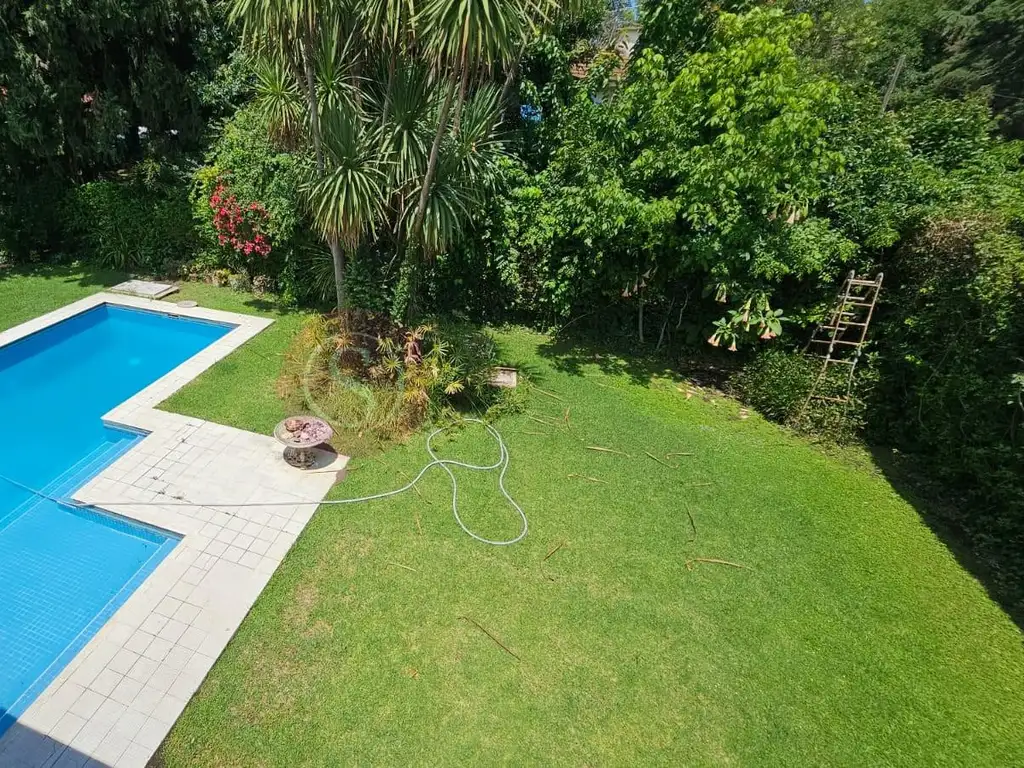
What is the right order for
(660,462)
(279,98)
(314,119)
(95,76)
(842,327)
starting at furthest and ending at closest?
(95,76) → (842,327) → (279,98) → (660,462) → (314,119)

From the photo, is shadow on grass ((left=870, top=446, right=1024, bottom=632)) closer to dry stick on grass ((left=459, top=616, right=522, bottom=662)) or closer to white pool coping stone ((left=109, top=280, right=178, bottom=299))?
dry stick on grass ((left=459, top=616, right=522, bottom=662))

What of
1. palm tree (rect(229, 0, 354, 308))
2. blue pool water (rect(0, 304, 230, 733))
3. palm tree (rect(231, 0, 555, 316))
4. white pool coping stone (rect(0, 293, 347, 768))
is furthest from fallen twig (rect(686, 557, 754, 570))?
palm tree (rect(229, 0, 354, 308))

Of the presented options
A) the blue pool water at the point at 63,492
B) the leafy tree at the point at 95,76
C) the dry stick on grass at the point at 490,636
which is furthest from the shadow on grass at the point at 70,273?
the dry stick on grass at the point at 490,636

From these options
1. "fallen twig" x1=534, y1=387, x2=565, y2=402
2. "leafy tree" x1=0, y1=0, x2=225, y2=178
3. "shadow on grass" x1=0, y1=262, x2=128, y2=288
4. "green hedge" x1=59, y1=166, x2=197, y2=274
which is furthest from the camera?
"green hedge" x1=59, y1=166, x2=197, y2=274

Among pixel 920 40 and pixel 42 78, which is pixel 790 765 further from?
pixel 920 40

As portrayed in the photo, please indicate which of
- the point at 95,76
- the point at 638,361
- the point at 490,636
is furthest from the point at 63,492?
the point at 95,76

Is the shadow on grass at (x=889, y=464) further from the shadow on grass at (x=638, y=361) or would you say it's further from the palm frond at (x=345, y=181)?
the palm frond at (x=345, y=181)

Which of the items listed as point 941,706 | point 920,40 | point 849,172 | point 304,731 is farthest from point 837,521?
point 920,40

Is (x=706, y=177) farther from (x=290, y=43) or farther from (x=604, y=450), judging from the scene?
(x=290, y=43)
